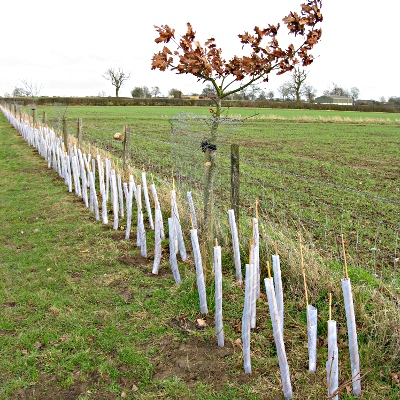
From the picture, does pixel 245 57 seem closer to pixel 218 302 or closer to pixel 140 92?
pixel 218 302

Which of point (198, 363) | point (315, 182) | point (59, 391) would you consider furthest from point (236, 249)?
point (315, 182)

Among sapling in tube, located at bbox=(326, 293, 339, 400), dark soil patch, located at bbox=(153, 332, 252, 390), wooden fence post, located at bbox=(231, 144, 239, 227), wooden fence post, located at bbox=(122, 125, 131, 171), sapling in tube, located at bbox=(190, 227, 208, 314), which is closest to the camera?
sapling in tube, located at bbox=(326, 293, 339, 400)

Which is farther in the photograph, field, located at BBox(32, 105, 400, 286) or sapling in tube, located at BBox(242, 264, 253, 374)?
field, located at BBox(32, 105, 400, 286)

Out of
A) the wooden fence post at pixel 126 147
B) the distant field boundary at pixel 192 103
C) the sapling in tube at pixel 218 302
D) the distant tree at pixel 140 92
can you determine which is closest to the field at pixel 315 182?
the wooden fence post at pixel 126 147

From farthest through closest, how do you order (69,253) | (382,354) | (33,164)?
(33,164)
(69,253)
(382,354)

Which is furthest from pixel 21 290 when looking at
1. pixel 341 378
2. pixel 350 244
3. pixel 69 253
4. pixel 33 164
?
pixel 33 164

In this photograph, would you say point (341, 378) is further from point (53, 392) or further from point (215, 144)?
point (215, 144)

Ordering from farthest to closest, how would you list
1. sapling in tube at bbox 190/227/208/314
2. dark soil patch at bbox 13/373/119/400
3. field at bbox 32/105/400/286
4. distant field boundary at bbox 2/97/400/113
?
distant field boundary at bbox 2/97/400/113
field at bbox 32/105/400/286
sapling in tube at bbox 190/227/208/314
dark soil patch at bbox 13/373/119/400

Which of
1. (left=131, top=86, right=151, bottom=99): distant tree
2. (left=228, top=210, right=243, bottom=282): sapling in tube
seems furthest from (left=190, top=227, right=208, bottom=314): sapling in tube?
(left=131, top=86, right=151, bottom=99): distant tree

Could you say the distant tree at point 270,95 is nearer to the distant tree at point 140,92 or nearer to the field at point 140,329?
the distant tree at point 140,92

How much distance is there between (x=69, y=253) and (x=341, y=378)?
3.45m

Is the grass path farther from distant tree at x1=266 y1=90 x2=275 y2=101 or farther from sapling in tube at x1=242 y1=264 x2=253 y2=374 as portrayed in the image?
distant tree at x1=266 y1=90 x2=275 y2=101

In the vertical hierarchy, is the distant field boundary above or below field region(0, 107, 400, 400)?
above

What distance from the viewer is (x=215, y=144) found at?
388 centimetres
